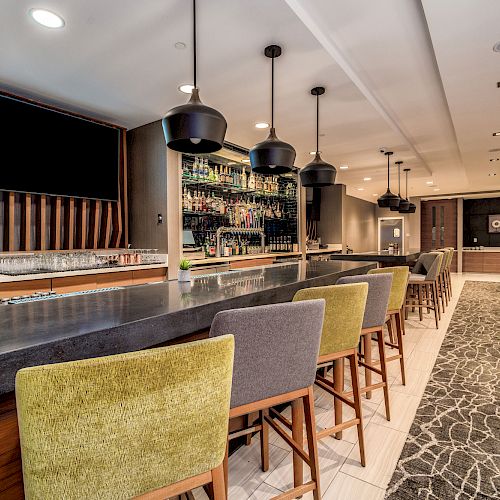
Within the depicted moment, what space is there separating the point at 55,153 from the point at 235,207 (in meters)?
2.80

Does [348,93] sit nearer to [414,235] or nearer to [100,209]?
[100,209]

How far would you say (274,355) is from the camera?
1324 mm

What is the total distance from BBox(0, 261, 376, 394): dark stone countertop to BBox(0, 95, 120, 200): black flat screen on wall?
8.27ft

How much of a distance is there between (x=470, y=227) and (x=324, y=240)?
654 cm

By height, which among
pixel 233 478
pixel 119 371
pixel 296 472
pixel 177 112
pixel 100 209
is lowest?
pixel 233 478

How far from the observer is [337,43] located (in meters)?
2.76

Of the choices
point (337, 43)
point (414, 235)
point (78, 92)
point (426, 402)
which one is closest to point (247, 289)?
point (426, 402)

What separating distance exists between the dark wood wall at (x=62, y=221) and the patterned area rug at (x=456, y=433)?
3.96 meters

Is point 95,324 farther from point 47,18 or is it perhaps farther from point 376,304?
point 47,18

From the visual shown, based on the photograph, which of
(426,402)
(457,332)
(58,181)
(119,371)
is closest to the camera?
(119,371)

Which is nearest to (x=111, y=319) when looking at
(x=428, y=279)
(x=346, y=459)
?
(x=346, y=459)

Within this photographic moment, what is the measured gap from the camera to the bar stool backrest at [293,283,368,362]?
1715 millimetres

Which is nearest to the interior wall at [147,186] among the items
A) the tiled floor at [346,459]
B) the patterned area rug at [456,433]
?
the tiled floor at [346,459]

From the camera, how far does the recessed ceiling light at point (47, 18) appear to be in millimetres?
2344
